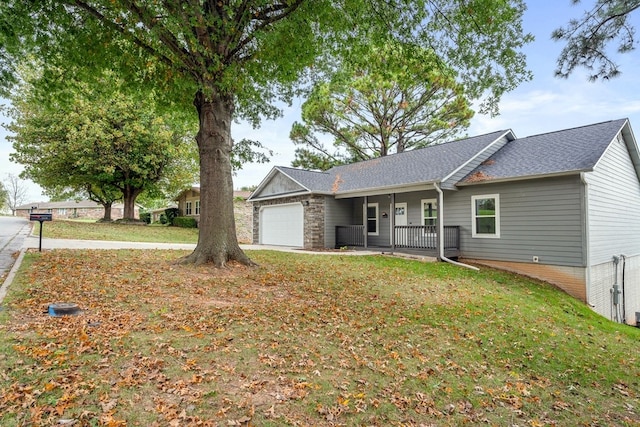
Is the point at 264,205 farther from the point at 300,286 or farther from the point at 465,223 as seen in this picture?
the point at 300,286


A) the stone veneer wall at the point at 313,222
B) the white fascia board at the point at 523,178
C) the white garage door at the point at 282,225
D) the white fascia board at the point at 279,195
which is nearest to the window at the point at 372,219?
the stone veneer wall at the point at 313,222

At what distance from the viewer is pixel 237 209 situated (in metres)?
26.6

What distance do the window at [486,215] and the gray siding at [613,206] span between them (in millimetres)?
2429

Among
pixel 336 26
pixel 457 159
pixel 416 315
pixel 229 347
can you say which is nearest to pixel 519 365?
pixel 416 315

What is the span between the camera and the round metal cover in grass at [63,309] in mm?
4562

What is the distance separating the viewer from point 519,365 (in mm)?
4754

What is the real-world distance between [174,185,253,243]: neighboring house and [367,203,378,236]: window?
974 cm

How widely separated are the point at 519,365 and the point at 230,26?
25.1 ft

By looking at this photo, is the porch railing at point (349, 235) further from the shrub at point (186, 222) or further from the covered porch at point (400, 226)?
the shrub at point (186, 222)

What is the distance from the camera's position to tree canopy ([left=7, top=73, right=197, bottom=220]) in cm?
2170

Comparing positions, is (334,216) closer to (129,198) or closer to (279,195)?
(279,195)

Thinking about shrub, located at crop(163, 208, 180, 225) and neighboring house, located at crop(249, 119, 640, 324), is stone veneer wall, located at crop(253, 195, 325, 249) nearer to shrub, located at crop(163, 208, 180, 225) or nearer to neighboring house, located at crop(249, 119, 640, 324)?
neighboring house, located at crop(249, 119, 640, 324)

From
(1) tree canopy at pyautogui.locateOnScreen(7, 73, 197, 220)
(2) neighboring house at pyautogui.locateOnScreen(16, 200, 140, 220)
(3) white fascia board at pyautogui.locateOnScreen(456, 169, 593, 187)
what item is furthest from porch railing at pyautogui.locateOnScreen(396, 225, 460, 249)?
(2) neighboring house at pyautogui.locateOnScreen(16, 200, 140, 220)

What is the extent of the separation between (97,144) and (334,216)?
16.8 metres
